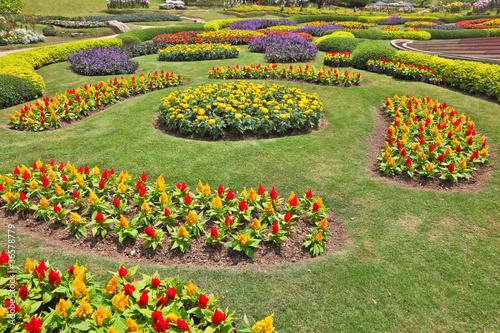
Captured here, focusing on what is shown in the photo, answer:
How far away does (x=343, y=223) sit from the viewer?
16.7ft

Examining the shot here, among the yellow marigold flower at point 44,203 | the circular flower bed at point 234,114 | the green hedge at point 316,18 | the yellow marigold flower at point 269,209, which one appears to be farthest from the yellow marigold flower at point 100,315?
the green hedge at point 316,18

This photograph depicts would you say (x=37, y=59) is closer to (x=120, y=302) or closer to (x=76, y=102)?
(x=76, y=102)

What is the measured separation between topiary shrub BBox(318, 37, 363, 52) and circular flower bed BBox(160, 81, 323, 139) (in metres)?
9.19

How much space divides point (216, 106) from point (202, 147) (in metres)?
1.42

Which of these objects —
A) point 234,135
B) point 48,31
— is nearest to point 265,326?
point 234,135

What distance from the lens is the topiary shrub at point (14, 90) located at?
31.7 feet

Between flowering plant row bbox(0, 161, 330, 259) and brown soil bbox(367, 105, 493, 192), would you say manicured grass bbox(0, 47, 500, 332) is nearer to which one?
brown soil bbox(367, 105, 493, 192)

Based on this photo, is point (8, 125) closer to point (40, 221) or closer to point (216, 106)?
point (40, 221)

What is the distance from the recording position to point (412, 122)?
7.54m

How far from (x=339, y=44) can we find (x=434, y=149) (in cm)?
1205

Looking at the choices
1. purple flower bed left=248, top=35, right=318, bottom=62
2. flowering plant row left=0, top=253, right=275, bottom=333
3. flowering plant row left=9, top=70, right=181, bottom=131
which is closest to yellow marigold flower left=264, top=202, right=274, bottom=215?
flowering plant row left=0, top=253, right=275, bottom=333

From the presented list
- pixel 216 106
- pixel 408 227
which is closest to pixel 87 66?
pixel 216 106

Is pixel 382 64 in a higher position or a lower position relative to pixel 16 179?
higher

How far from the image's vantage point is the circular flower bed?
7.54m
